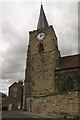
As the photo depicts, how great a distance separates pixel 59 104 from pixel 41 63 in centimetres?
1845

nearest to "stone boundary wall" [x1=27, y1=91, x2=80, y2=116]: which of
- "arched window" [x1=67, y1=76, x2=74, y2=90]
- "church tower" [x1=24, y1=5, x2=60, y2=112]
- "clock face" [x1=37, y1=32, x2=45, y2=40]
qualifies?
"church tower" [x1=24, y1=5, x2=60, y2=112]

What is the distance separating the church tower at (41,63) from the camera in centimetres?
3828

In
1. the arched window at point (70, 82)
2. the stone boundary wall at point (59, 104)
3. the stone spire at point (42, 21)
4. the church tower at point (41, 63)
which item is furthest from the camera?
the stone spire at point (42, 21)

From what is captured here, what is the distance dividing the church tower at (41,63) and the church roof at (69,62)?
4.04ft

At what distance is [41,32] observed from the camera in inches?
1720

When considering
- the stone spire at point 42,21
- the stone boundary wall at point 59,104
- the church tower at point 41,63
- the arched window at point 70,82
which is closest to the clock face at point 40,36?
the church tower at point 41,63

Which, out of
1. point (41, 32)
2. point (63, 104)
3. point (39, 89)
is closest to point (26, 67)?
point (39, 89)

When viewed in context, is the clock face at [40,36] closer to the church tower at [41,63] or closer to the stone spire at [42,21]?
the church tower at [41,63]

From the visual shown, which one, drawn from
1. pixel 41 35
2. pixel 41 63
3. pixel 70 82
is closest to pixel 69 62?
pixel 70 82

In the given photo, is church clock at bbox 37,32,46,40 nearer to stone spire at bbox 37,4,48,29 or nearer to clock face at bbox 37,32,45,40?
clock face at bbox 37,32,45,40

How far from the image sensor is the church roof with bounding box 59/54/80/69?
37737 millimetres

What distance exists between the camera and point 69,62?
129 feet

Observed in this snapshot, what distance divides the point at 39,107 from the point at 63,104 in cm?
484

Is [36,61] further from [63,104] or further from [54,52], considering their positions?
[63,104]
